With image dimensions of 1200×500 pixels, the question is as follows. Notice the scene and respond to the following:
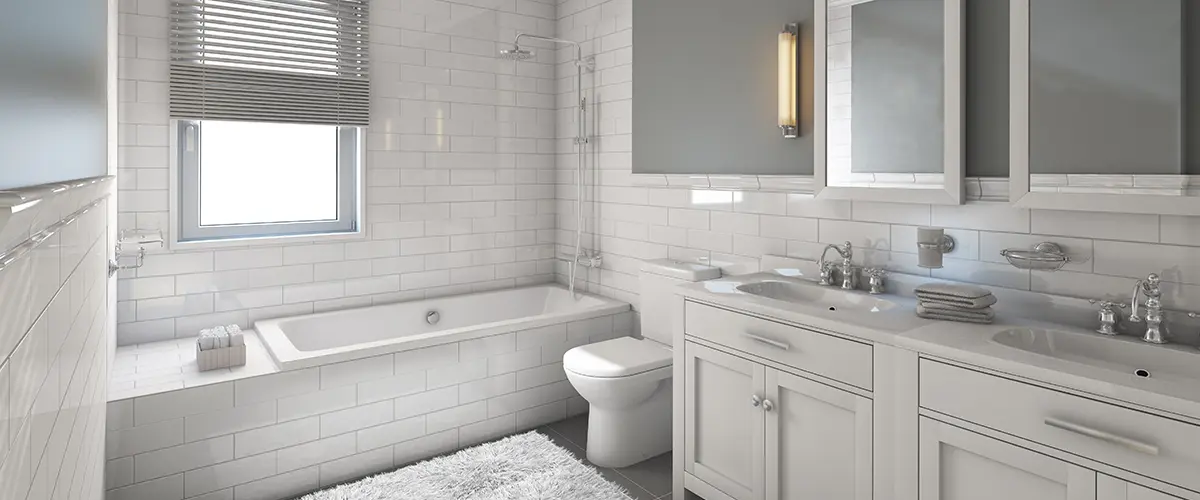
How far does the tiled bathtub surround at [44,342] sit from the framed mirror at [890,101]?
2.32m

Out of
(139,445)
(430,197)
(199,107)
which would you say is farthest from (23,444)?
(430,197)

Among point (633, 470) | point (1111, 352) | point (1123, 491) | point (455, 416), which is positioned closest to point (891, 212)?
point (1111, 352)

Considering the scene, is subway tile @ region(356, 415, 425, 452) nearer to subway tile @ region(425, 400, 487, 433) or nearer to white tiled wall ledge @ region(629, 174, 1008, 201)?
subway tile @ region(425, 400, 487, 433)

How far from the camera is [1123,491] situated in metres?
1.50

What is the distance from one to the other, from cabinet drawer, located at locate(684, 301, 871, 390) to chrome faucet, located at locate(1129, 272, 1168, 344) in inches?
27.2

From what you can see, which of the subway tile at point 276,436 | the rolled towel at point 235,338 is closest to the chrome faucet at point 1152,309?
the subway tile at point 276,436

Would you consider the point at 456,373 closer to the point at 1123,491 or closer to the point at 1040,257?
the point at 1040,257

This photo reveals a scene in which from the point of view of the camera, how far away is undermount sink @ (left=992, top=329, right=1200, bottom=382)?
1.72 m

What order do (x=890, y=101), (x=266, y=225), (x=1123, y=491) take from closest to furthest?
(x=1123, y=491) → (x=890, y=101) → (x=266, y=225)

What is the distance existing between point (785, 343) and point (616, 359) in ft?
3.36

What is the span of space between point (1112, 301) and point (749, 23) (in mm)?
1782

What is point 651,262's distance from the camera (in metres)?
3.56

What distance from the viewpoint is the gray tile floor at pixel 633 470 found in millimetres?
2961

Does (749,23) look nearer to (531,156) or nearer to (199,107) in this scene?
(531,156)
